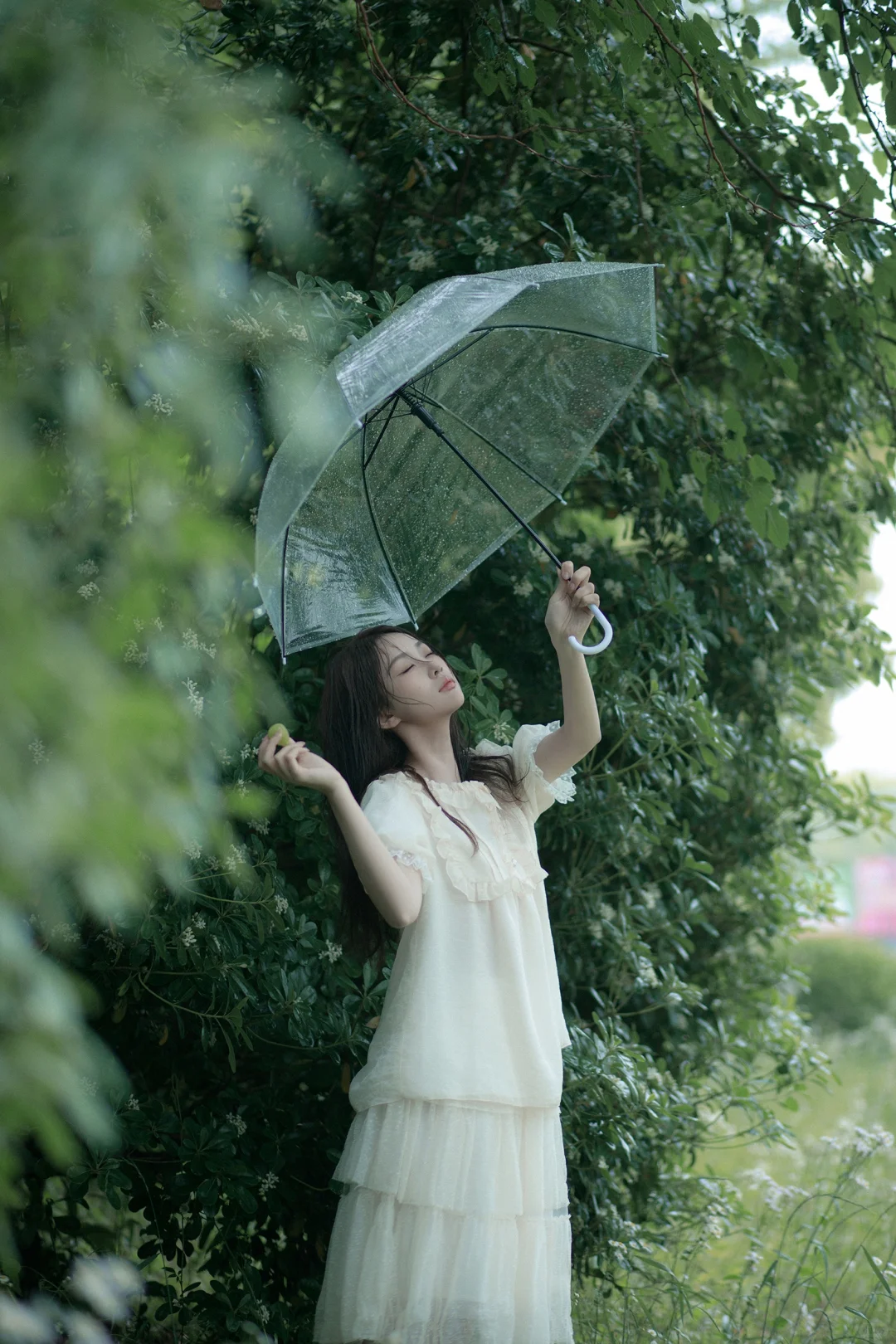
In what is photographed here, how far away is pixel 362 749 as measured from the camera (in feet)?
7.45

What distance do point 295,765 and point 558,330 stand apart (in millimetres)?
1077

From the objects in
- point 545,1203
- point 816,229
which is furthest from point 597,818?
point 816,229

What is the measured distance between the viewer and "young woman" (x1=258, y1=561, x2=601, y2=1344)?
1.97 meters

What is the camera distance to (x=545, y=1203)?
6.84ft

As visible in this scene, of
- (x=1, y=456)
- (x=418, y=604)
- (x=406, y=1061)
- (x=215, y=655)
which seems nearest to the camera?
(x=1, y=456)

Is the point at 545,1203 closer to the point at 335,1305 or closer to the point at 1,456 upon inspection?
the point at 335,1305

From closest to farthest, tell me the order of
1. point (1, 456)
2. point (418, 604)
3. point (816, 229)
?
point (1, 456) → point (418, 604) → point (816, 229)

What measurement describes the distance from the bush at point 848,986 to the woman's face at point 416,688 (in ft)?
24.6

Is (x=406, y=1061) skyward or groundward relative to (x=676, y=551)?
groundward

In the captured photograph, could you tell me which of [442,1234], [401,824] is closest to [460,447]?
[401,824]

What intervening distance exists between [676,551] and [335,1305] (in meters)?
2.06

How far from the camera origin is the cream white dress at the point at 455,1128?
6.48 feet

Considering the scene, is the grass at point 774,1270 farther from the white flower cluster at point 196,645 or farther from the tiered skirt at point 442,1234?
the white flower cluster at point 196,645

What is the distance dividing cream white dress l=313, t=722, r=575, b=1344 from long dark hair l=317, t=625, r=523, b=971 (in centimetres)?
11
